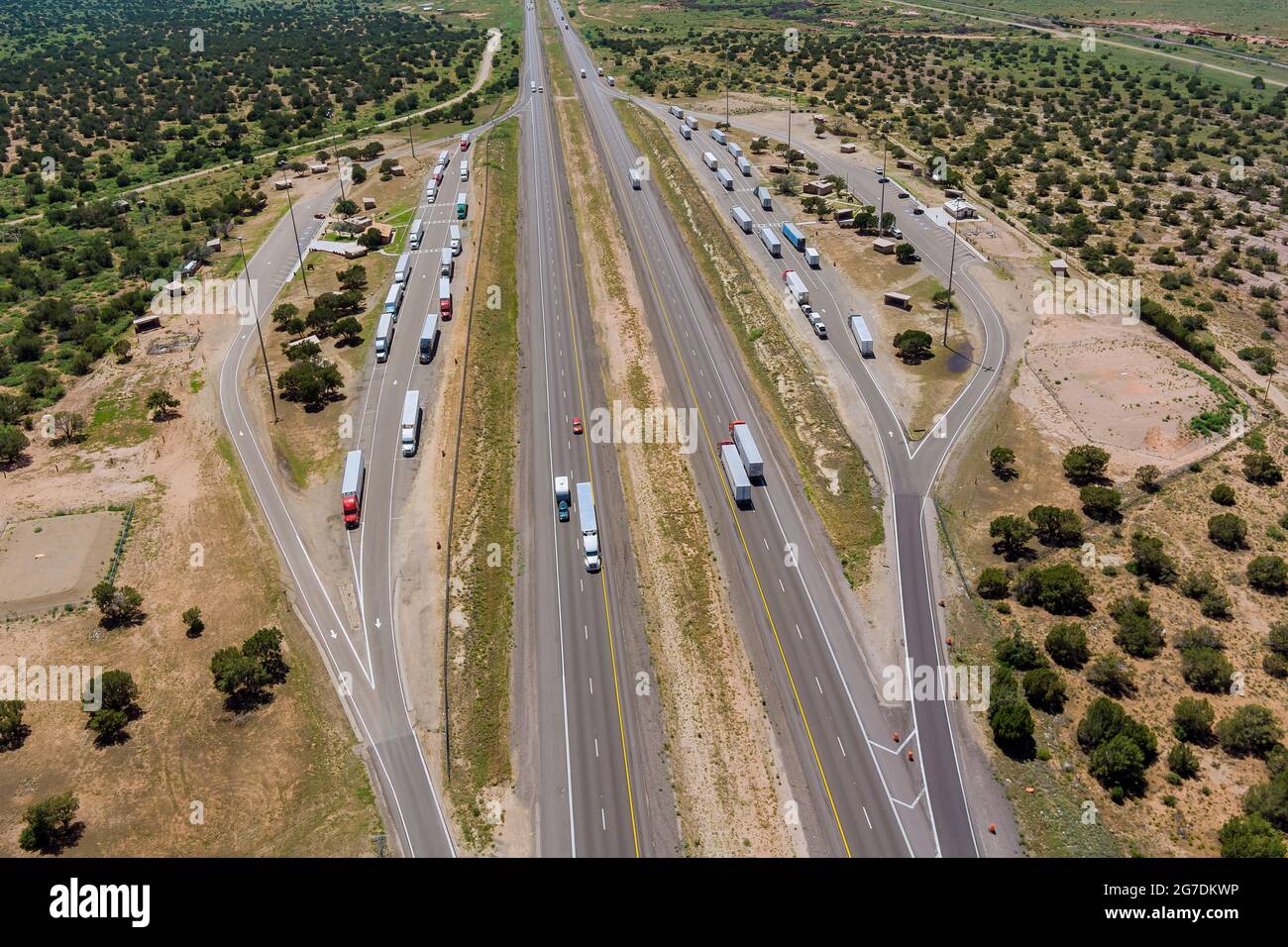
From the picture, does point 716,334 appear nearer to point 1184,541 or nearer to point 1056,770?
point 1184,541

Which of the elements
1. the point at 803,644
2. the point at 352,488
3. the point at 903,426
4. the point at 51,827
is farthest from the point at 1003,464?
the point at 51,827

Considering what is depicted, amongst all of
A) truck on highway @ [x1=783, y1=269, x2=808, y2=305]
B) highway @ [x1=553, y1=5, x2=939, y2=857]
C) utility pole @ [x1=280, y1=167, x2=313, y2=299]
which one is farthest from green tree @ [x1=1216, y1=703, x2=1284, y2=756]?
utility pole @ [x1=280, y1=167, x2=313, y2=299]

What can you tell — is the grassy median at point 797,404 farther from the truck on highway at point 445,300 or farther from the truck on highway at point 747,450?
the truck on highway at point 445,300

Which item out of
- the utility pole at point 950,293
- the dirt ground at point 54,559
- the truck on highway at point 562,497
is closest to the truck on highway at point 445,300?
the truck on highway at point 562,497

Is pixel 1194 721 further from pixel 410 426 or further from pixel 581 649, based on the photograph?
pixel 410 426

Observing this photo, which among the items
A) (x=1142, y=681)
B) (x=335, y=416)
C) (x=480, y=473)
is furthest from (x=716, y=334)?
(x=1142, y=681)

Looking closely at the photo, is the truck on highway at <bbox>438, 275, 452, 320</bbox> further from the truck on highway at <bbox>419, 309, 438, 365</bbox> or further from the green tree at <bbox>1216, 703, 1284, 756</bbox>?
the green tree at <bbox>1216, 703, 1284, 756</bbox>

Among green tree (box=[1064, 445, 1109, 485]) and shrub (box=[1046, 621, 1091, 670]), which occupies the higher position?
green tree (box=[1064, 445, 1109, 485])
